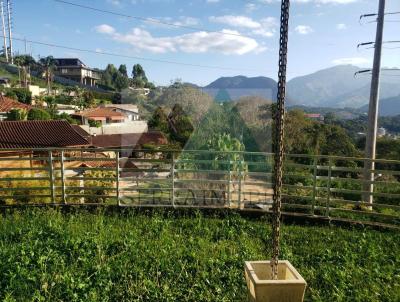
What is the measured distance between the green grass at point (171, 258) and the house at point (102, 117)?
37142 mm

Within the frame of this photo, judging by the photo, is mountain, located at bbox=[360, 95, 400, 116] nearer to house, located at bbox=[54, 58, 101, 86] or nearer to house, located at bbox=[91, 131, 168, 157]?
house, located at bbox=[54, 58, 101, 86]

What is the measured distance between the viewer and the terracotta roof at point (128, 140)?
27234 millimetres

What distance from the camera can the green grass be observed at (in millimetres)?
3547

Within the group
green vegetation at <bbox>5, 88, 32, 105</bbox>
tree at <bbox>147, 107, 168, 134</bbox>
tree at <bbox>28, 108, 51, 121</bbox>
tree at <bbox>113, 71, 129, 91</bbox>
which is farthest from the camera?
tree at <bbox>113, 71, 129, 91</bbox>

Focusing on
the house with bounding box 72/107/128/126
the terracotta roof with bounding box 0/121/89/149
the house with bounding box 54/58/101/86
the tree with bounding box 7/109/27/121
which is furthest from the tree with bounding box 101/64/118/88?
the terracotta roof with bounding box 0/121/89/149

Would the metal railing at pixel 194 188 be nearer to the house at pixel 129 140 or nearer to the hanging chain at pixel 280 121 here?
the hanging chain at pixel 280 121

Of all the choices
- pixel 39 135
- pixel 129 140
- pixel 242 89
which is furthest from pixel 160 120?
pixel 242 89

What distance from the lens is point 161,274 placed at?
3.96 m

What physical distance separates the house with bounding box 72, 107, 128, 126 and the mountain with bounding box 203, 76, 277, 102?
1016 inches

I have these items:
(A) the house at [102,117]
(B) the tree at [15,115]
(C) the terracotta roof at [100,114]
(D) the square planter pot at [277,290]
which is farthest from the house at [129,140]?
(D) the square planter pot at [277,290]

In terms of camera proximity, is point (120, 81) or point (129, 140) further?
point (120, 81)

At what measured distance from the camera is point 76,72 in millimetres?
102250

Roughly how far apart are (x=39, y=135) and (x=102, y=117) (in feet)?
83.5

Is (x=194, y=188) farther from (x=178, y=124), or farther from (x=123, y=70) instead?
(x=123, y=70)
